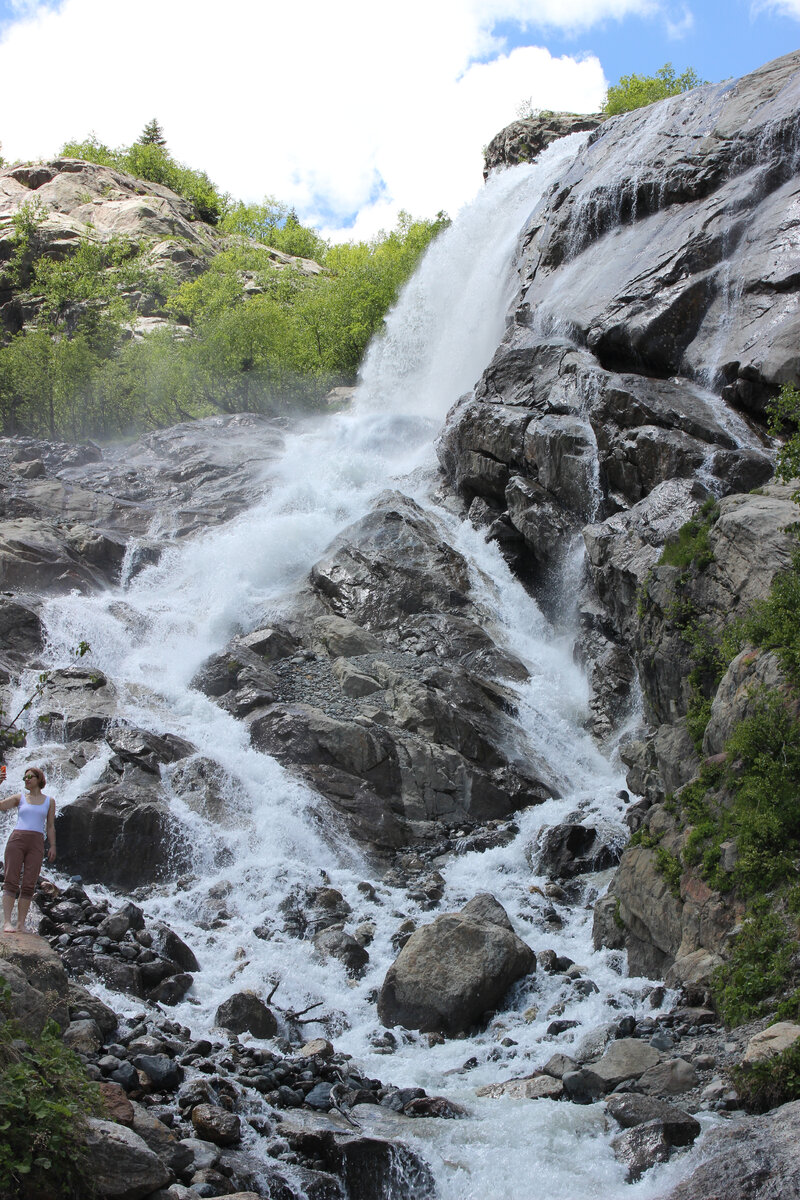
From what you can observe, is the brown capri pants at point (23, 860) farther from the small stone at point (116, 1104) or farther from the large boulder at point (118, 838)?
the large boulder at point (118, 838)

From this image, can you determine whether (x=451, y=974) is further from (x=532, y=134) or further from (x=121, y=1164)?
(x=532, y=134)

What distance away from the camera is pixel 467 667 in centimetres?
2280

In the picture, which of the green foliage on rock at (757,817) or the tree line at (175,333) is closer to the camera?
the green foliage on rock at (757,817)

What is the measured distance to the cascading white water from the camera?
28.0ft

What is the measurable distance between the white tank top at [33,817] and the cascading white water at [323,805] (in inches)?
92.6

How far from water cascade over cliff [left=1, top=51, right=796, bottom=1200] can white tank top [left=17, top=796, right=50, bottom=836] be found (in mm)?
3160

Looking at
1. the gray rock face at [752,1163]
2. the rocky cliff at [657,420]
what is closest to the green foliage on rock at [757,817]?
the rocky cliff at [657,420]

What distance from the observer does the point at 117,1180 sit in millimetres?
6043

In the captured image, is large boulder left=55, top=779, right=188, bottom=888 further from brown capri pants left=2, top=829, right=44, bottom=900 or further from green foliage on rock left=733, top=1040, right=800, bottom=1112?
green foliage on rock left=733, top=1040, right=800, bottom=1112

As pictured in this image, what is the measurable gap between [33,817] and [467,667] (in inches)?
543

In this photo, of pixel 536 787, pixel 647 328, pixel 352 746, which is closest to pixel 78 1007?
pixel 352 746

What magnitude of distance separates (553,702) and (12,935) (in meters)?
15.8

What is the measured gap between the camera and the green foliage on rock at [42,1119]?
552 cm

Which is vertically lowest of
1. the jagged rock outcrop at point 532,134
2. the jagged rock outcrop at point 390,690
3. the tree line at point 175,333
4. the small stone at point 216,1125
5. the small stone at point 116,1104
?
the small stone at point 216,1125
